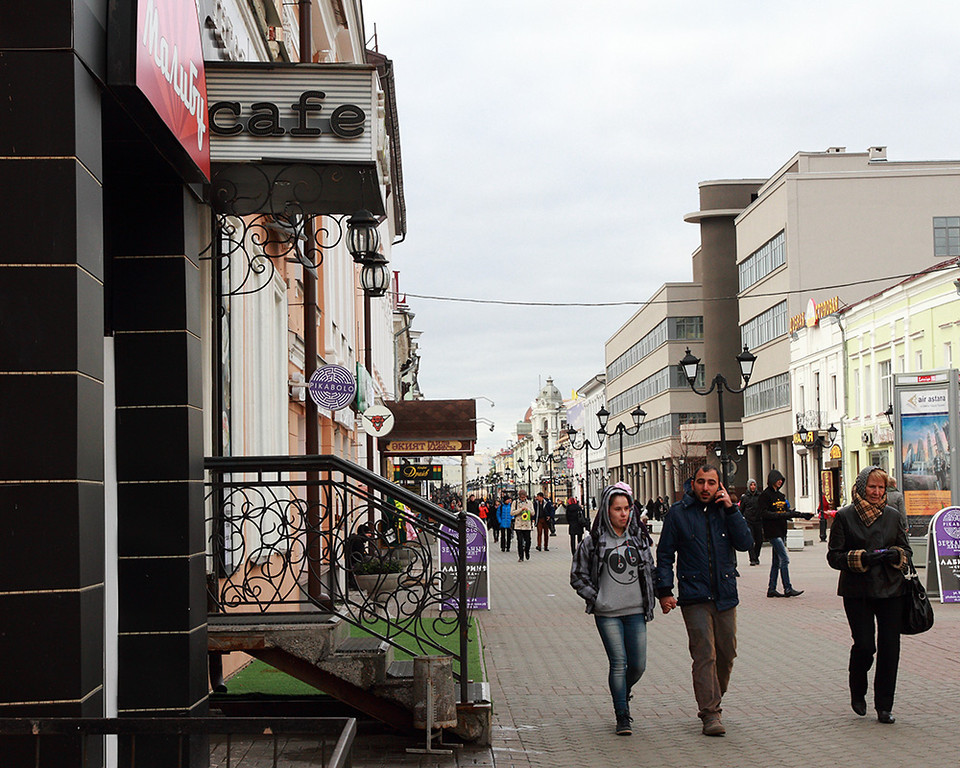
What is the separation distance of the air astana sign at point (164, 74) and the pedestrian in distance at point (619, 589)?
438 centimetres

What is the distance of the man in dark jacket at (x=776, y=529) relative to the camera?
771 inches

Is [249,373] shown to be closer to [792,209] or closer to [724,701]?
[724,701]

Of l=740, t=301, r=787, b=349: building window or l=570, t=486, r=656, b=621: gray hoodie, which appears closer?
l=570, t=486, r=656, b=621: gray hoodie

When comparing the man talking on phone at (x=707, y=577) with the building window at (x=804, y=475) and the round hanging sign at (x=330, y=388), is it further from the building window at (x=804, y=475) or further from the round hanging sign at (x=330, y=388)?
the building window at (x=804, y=475)

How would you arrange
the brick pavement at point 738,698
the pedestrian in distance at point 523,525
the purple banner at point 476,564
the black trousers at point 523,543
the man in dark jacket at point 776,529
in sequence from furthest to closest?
the black trousers at point 523,543, the pedestrian in distance at point 523,525, the man in dark jacket at point 776,529, the purple banner at point 476,564, the brick pavement at point 738,698

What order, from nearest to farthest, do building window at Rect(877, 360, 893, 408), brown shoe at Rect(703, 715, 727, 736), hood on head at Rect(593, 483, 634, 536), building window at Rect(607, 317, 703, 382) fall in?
brown shoe at Rect(703, 715, 727, 736) → hood on head at Rect(593, 483, 634, 536) → building window at Rect(877, 360, 893, 408) → building window at Rect(607, 317, 703, 382)

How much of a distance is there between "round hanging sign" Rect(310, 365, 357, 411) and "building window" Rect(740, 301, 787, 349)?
2142 inches

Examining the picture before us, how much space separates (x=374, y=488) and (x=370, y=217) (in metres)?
2.07

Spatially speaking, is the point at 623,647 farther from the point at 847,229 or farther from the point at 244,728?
the point at 847,229

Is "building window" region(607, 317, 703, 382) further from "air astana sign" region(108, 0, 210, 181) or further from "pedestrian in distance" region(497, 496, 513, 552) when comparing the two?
"air astana sign" region(108, 0, 210, 181)

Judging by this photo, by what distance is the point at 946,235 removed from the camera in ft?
215

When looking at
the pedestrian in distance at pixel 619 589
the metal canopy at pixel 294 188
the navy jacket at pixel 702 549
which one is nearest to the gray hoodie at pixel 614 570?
the pedestrian in distance at pixel 619 589

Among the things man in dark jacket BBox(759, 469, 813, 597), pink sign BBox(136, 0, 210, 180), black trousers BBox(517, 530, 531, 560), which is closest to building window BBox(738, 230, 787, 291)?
black trousers BBox(517, 530, 531, 560)

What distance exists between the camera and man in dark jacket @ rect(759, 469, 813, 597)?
1958 centimetres
